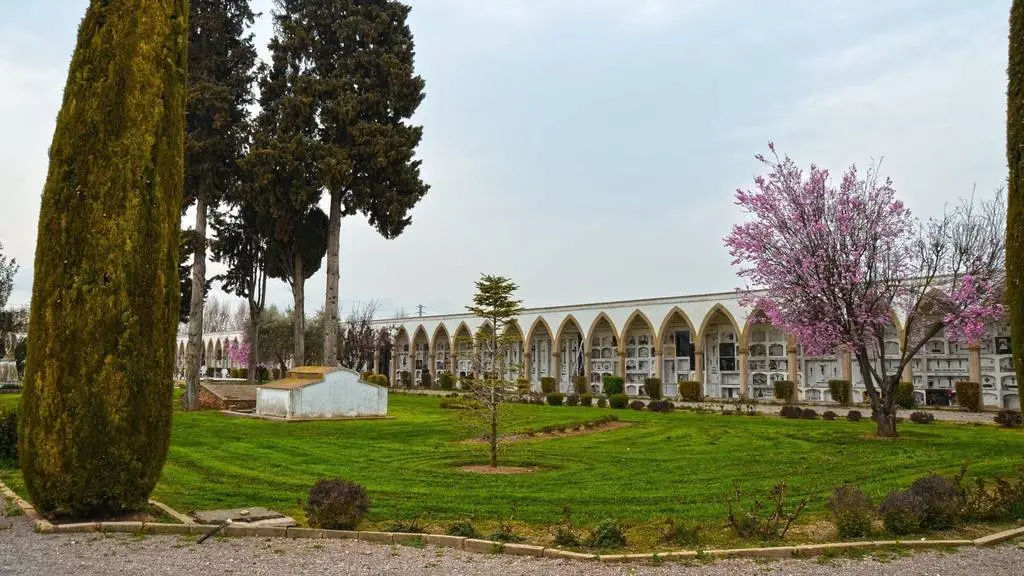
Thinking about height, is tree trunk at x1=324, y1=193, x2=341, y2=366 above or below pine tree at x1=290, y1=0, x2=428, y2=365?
below

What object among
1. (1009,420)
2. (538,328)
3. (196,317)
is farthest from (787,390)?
(196,317)

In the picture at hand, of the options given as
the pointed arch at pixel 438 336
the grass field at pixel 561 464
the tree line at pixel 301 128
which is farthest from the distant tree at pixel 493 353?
the pointed arch at pixel 438 336

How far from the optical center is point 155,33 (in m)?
7.46

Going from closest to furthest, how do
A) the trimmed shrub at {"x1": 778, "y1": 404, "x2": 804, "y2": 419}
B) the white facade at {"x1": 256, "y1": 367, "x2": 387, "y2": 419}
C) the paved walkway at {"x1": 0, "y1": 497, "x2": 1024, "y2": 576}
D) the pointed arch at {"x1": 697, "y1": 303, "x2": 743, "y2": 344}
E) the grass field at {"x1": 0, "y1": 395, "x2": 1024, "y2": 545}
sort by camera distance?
the paved walkway at {"x1": 0, "y1": 497, "x2": 1024, "y2": 576}
the grass field at {"x1": 0, "y1": 395, "x2": 1024, "y2": 545}
the white facade at {"x1": 256, "y1": 367, "x2": 387, "y2": 419}
the trimmed shrub at {"x1": 778, "y1": 404, "x2": 804, "y2": 419}
the pointed arch at {"x1": 697, "y1": 303, "x2": 743, "y2": 344}

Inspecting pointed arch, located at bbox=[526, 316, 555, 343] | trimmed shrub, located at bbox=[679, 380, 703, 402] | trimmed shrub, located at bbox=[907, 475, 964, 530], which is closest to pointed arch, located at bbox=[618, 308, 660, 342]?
trimmed shrub, located at bbox=[679, 380, 703, 402]

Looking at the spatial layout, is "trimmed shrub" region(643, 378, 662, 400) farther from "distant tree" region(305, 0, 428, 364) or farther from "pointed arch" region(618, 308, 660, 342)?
"distant tree" region(305, 0, 428, 364)

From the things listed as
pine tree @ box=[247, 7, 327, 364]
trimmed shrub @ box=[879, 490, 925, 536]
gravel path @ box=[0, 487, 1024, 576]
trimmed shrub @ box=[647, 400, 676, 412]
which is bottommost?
trimmed shrub @ box=[647, 400, 676, 412]

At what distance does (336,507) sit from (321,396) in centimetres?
1387

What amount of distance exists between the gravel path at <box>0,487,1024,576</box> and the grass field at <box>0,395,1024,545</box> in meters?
1.21

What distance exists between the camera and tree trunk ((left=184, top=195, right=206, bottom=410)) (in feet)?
74.8

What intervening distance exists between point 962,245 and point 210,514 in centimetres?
1583

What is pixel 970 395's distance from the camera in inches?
964

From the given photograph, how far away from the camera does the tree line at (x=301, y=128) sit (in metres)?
22.3

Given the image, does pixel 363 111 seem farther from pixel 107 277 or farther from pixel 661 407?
pixel 107 277
